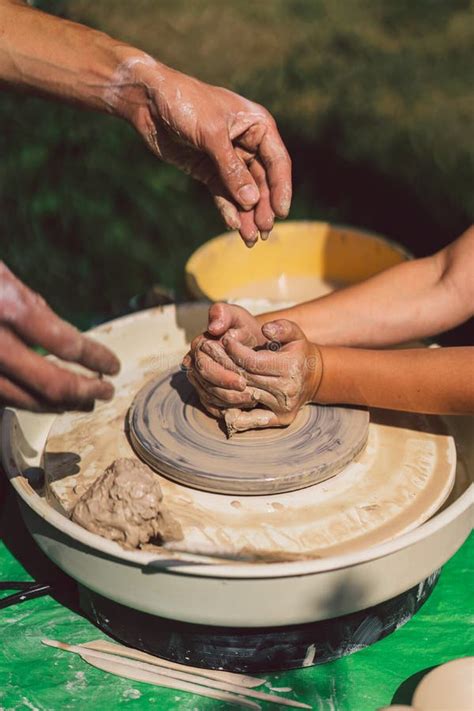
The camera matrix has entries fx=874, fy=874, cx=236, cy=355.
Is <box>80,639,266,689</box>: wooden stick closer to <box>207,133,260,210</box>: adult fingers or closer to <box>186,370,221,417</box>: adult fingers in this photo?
<box>186,370,221,417</box>: adult fingers

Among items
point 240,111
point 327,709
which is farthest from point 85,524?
point 240,111

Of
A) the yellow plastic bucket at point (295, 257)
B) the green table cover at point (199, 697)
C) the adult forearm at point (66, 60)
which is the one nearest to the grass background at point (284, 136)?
the yellow plastic bucket at point (295, 257)

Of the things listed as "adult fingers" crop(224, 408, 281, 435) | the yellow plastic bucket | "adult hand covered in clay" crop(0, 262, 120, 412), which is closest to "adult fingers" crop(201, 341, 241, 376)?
"adult fingers" crop(224, 408, 281, 435)

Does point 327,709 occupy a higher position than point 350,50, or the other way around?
point 350,50

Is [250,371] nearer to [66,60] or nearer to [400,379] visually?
[400,379]

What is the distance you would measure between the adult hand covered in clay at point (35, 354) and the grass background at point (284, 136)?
1998mm

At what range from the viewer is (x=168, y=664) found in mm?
2078

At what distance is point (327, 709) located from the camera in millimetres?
1979

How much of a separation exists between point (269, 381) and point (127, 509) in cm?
49

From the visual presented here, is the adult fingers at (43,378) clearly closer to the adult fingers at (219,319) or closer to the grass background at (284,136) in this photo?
the adult fingers at (219,319)

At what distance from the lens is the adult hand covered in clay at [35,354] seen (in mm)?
1599

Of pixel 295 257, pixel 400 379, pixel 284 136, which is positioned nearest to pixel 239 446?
pixel 400 379

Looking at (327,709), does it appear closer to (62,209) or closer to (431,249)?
(431,249)

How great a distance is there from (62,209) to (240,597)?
310cm
